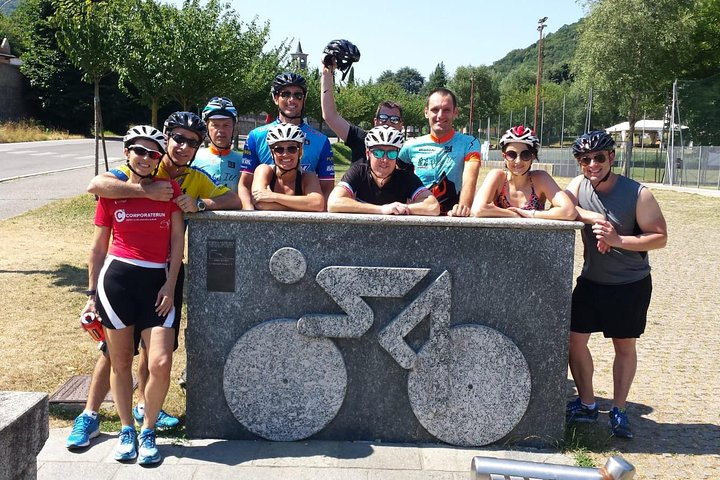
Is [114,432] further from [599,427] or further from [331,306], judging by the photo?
[599,427]

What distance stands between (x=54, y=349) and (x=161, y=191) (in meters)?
2.83

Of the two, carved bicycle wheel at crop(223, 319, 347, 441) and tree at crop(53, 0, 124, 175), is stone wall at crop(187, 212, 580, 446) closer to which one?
carved bicycle wheel at crop(223, 319, 347, 441)

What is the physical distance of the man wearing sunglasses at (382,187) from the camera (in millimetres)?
4152

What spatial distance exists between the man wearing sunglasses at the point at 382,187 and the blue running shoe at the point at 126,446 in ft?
5.65

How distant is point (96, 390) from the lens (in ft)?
13.8

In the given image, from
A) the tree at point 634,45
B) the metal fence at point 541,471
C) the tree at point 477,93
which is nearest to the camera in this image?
the metal fence at point 541,471

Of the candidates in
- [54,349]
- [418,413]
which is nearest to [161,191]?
[418,413]

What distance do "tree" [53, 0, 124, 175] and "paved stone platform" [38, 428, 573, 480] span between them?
30.1 ft

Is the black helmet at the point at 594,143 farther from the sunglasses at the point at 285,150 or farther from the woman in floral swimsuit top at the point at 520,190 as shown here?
the sunglasses at the point at 285,150

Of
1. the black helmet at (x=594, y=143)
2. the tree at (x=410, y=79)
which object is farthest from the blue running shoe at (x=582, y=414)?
the tree at (x=410, y=79)

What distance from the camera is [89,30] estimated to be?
1225 centimetres

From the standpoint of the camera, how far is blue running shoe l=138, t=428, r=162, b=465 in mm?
3826

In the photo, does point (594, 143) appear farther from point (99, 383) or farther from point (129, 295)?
point (99, 383)

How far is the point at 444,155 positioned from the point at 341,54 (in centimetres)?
101
